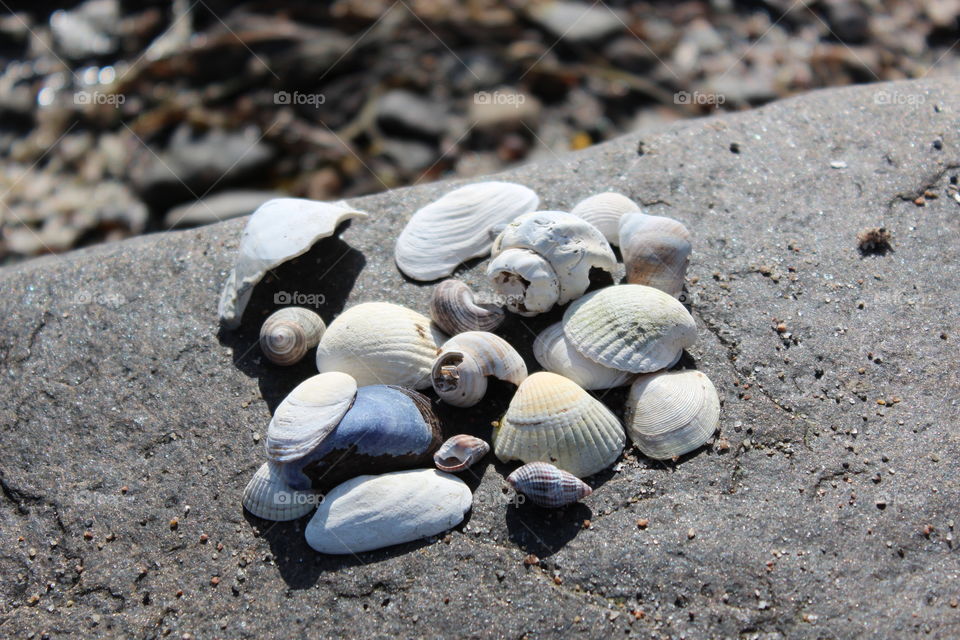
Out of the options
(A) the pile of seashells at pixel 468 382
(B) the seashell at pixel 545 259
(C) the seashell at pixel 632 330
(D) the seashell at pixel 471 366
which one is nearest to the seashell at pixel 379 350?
(A) the pile of seashells at pixel 468 382

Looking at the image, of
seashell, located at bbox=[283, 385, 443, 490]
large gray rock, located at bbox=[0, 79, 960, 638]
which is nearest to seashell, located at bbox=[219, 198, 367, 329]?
large gray rock, located at bbox=[0, 79, 960, 638]

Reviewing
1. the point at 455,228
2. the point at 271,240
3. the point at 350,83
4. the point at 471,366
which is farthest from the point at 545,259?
the point at 350,83

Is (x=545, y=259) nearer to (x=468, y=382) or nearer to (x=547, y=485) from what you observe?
(x=468, y=382)

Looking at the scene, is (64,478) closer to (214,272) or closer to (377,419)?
(214,272)

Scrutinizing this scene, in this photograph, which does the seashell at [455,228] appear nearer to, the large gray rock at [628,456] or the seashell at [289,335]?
the large gray rock at [628,456]

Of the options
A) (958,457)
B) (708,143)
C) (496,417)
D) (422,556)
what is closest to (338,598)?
(422,556)

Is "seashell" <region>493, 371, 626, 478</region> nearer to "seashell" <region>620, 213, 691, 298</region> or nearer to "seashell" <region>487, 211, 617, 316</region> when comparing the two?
"seashell" <region>487, 211, 617, 316</region>
